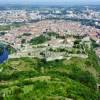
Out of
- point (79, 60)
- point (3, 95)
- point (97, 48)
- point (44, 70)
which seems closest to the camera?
point (3, 95)

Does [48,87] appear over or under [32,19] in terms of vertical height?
over

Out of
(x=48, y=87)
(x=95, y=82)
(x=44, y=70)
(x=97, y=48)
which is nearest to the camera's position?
(x=48, y=87)

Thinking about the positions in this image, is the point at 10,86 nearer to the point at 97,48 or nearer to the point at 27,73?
the point at 27,73

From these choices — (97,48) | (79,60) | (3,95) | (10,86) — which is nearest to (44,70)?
(79,60)

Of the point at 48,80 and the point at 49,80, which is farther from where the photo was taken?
the point at 49,80

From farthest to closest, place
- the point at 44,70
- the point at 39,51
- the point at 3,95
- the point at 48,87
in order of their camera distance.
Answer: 1. the point at 39,51
2. the point at 44,70
3. the point at 48,87
4. the point at 3,95

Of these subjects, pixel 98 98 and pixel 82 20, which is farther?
pixel 82 20

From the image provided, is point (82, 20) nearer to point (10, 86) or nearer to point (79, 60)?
point (79, 60)

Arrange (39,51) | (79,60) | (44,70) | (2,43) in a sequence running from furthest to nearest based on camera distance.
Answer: (2,43) < (39,51) < (79,60) < (44,70)

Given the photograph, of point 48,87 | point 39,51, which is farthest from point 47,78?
point 39,51
